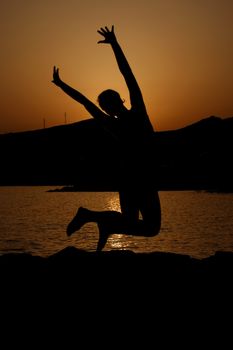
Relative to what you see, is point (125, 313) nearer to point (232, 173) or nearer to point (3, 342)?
point (3, 342)

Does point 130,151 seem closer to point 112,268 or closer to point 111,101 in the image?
point 111,101

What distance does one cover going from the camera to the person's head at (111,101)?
833 cm

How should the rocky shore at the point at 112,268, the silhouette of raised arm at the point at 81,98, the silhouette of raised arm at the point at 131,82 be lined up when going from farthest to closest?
1. the rocky shore at the point at 112,268
2. the silhouette of raised arm at the point at 81,98
3. the silhouette of raised arm at the point at 131,82

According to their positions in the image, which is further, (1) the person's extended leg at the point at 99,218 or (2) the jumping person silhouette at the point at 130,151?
(1) the person's extended leg at the point at 99,218

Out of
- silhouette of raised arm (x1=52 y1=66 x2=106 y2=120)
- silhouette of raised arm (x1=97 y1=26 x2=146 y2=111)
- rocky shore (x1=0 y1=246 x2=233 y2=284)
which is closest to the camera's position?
silhouette of raised arm (x1=97 y1=26 x2=146 y2=111)

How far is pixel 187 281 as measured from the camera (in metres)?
9.22

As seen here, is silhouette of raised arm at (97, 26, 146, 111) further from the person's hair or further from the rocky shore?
the rocky shore

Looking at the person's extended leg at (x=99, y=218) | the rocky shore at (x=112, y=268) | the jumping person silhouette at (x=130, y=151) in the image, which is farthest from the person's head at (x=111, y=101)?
the rocky shore at (x=112, y=268)

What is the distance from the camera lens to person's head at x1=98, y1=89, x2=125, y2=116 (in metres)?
8.33

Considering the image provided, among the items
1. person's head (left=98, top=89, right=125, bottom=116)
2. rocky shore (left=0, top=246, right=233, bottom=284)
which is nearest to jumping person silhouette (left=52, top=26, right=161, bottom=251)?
person's head (left=98, top=89, right=125, bottom=116)

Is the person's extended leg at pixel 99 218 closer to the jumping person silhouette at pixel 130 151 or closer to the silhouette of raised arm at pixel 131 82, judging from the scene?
the jumping person silhouette at pixel 130 151

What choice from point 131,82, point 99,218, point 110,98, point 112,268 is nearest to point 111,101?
point 110,98

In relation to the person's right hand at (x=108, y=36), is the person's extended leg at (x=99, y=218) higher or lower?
lower

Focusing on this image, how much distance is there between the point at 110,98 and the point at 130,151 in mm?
829
